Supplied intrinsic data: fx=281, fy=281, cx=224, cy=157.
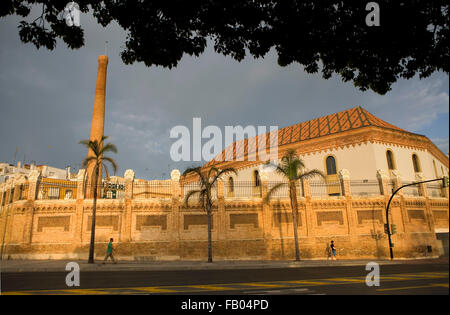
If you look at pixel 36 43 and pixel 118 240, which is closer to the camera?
pixel 36 43

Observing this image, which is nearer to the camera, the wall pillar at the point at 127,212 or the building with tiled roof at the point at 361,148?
the wall pillar at the point at 127,212

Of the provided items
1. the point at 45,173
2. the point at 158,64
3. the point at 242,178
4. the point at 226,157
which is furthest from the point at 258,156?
the point at 45,173

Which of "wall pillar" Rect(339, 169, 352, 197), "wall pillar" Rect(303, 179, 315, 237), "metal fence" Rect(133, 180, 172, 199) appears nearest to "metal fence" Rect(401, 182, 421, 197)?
"wall pillar" Rect(339, 169, 352, 197)

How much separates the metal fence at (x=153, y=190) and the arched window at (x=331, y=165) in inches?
709

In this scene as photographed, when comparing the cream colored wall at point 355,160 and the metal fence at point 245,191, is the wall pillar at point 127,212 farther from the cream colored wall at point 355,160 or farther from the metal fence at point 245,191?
Result: the cream colored wall at point 355,160

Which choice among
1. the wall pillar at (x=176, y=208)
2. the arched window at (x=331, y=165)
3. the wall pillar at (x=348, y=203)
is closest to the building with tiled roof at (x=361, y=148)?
the arched window at (x=331, y=165)

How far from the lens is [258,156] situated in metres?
37.9

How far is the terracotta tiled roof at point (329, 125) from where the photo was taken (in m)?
31.9

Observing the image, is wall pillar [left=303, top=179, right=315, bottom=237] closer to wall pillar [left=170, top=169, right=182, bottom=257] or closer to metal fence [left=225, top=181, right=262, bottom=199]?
metal fence [left=225, top=181, right=262, bottom=199]

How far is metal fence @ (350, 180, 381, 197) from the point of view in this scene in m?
26.8

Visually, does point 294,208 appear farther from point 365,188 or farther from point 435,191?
point 435,191

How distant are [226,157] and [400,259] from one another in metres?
28.2

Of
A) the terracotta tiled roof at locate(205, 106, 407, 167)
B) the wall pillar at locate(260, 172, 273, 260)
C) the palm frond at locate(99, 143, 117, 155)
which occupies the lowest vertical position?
the wall pillar at locate(260, 172, 273, 260)
